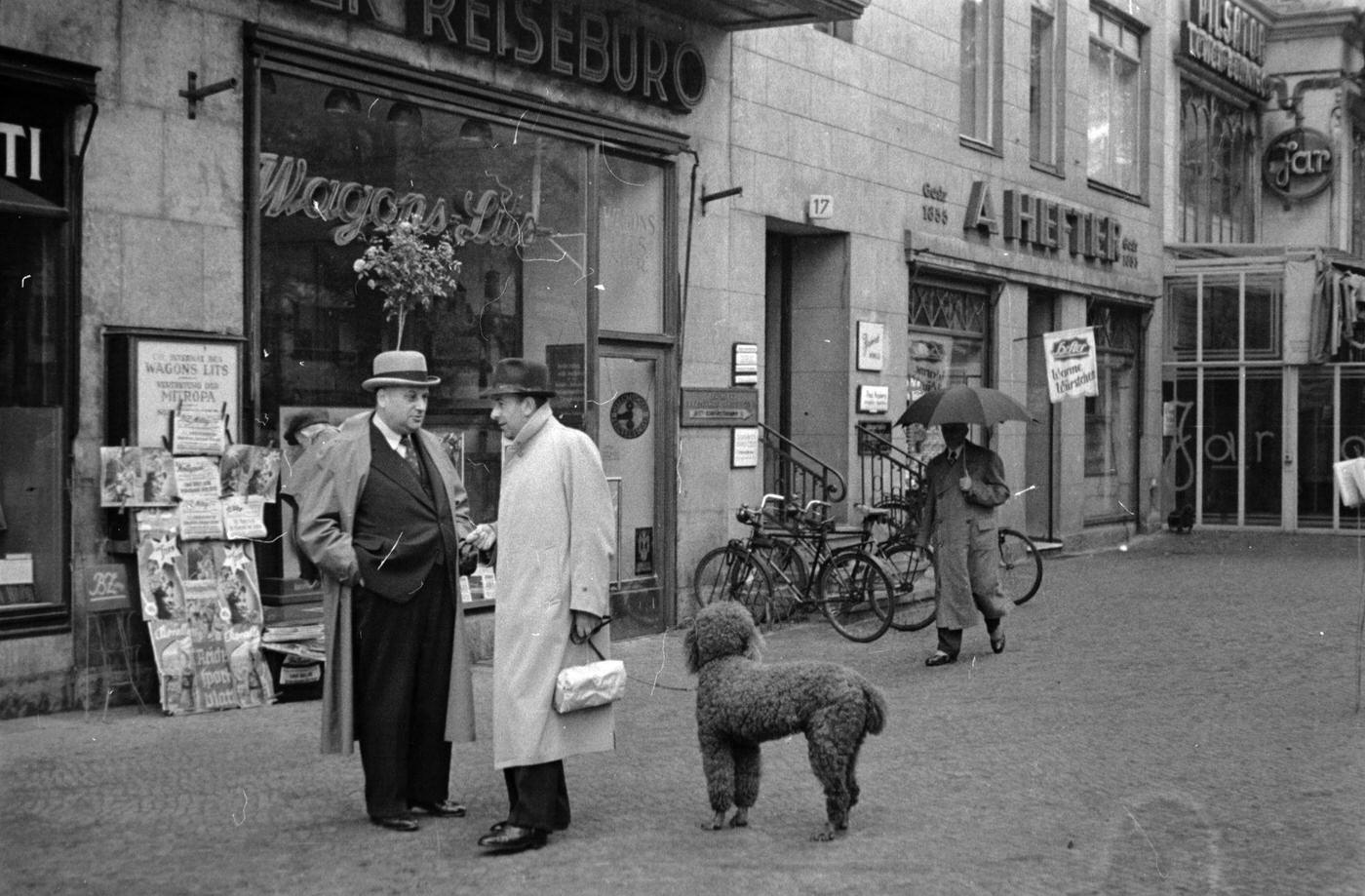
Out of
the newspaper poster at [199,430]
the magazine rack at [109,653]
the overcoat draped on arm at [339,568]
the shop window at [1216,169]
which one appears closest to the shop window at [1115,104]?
the shop window at [1216,169]

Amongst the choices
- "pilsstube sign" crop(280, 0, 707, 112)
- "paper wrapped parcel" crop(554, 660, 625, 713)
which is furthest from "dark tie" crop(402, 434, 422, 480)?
"pilsstube sign" crop(280, 0, 707, 112)

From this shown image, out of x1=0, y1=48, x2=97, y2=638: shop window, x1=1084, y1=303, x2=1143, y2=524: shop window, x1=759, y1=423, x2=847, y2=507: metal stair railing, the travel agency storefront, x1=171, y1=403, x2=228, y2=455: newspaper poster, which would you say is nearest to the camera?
x1=0, y1=48, x2=97, y2=638: shop window

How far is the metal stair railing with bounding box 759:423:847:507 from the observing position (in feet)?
52.1

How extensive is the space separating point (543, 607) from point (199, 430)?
12.8ft

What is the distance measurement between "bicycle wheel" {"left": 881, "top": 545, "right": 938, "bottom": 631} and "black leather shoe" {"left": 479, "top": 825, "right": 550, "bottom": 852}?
742 centimetres

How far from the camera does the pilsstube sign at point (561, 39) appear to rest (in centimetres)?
1144

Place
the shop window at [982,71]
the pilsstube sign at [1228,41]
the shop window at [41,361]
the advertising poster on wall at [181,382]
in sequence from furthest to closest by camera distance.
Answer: the pilsstube sign at [1228,41]
the shop window at [982,71]
the advertising poster on wall at [181,382]
the shop window at [41,361]

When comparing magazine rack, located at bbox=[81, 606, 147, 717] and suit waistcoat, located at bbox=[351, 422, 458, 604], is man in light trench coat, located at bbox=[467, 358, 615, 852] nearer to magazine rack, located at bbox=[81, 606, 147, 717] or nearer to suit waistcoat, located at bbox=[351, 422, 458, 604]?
suit waistcoat, located at bbox=[351, 422, 458, 604]

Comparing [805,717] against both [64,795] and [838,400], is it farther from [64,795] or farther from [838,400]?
[838,400]

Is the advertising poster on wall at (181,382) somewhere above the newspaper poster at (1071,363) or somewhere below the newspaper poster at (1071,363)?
below

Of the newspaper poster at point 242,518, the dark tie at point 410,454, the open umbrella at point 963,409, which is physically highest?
the open umbrella at point 963,409

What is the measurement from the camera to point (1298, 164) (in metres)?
30.1

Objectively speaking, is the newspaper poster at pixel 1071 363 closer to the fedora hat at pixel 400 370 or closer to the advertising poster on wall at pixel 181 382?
the advertising poster on wall at pixel 181 382

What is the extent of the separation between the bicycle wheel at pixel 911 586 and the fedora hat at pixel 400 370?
23.9ft
